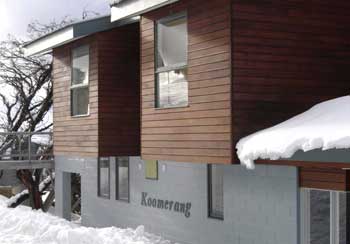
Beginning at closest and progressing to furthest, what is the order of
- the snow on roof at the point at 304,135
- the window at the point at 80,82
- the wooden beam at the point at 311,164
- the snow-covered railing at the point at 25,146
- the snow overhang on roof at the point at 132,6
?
1. the snow on roof at the point at 304,135
2. the wooden beam at the point at 311,164
3. the snow overhang on roof at the point at 132,6
4. the window at the point at 80,82
5. the snow-covered railing at the point at 25,146

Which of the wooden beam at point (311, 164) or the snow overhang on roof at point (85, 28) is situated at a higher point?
the snow overhang on roof at point (85, 28)

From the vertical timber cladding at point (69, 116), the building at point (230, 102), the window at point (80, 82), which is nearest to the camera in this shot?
the building at point (230, 102)

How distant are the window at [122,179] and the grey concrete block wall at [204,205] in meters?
0.17

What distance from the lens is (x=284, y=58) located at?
10.0m

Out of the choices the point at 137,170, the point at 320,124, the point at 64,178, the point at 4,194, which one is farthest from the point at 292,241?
the point at 4,194

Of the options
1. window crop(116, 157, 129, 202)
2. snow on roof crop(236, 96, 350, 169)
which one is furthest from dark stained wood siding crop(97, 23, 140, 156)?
snow on roof crop(236, 96, 350, 169)

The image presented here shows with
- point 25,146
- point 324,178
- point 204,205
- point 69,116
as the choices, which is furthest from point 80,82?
point 25,146

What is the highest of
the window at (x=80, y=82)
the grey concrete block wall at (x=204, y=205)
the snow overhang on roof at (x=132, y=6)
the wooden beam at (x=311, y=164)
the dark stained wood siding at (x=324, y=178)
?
the snow overhang on roof at (x=132, y=6)

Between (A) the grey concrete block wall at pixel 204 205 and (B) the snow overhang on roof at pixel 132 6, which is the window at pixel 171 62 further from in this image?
(A) the grey concrete block wall at pixel 204 205

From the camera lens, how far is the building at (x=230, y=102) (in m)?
9.49

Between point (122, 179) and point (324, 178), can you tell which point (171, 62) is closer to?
point (324, 178)

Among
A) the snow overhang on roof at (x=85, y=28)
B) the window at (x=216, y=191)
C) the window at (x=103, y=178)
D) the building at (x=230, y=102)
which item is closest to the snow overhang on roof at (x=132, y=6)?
the building at (x=230, y=102)

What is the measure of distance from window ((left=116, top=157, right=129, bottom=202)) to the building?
167cm

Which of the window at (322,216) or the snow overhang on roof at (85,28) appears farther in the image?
the snow overhang on roof at (85,28)
